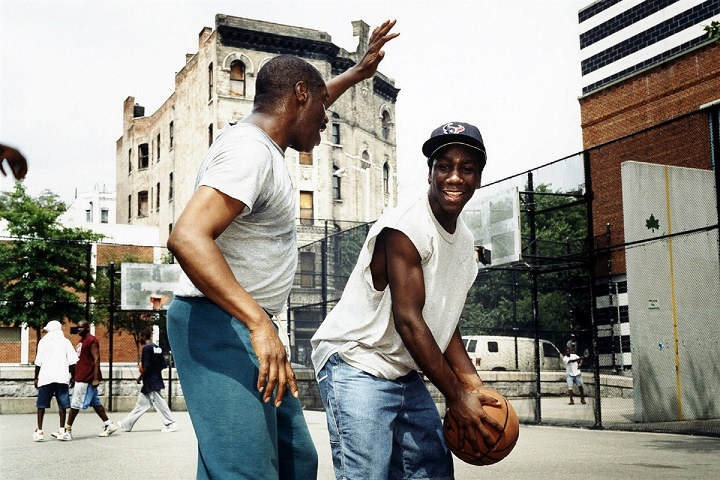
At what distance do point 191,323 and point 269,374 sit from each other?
1.25 feet

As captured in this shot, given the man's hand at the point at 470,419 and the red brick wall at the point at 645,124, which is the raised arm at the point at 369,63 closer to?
the man's hand at the point at 470,419

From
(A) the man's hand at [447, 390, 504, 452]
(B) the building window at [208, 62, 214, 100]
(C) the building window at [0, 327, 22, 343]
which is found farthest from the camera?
(B) the building window at [208, 62, 214, 100]

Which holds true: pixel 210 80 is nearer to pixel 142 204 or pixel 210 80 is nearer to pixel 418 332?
pixel 142 204

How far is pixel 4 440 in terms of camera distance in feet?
41.1

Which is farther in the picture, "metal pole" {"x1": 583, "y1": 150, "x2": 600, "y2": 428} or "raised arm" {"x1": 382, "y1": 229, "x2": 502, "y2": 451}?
"metal pole" {"x1": 583, "y1": 150, "x2": 600, "y2": 428}

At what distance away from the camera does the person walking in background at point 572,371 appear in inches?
584

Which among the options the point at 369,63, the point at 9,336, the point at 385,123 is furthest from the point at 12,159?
the point at 385,123

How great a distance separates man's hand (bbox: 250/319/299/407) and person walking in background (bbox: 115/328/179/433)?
1149cm

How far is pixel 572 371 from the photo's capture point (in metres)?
15.6

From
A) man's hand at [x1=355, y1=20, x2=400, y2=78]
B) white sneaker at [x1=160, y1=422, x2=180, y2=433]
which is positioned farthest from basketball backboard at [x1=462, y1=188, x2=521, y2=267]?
man's hand at [x1=355, y1=20, x2=400, y2=78]

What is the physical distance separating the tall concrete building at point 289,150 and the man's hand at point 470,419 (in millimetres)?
35650

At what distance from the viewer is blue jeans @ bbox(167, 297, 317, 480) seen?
2.69m

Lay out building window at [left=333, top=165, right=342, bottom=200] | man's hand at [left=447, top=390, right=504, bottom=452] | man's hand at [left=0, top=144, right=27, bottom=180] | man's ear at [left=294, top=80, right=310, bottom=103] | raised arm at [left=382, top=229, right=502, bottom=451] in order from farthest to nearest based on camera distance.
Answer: building window at [left=333, top=165, right=342, bottom=200] < man's hand at [left=447, top=390, right=504, bottom=452] < raised arm at [left=382, top=229, right=502, bottom=451] < man's ear at [left=294, top=80, right=310, bottom=103] < man's hand at [left=0, top=144, right=27, bottom=180]

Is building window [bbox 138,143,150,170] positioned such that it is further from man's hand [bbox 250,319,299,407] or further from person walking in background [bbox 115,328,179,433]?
man's hand [bbox 250,319,299,407]
